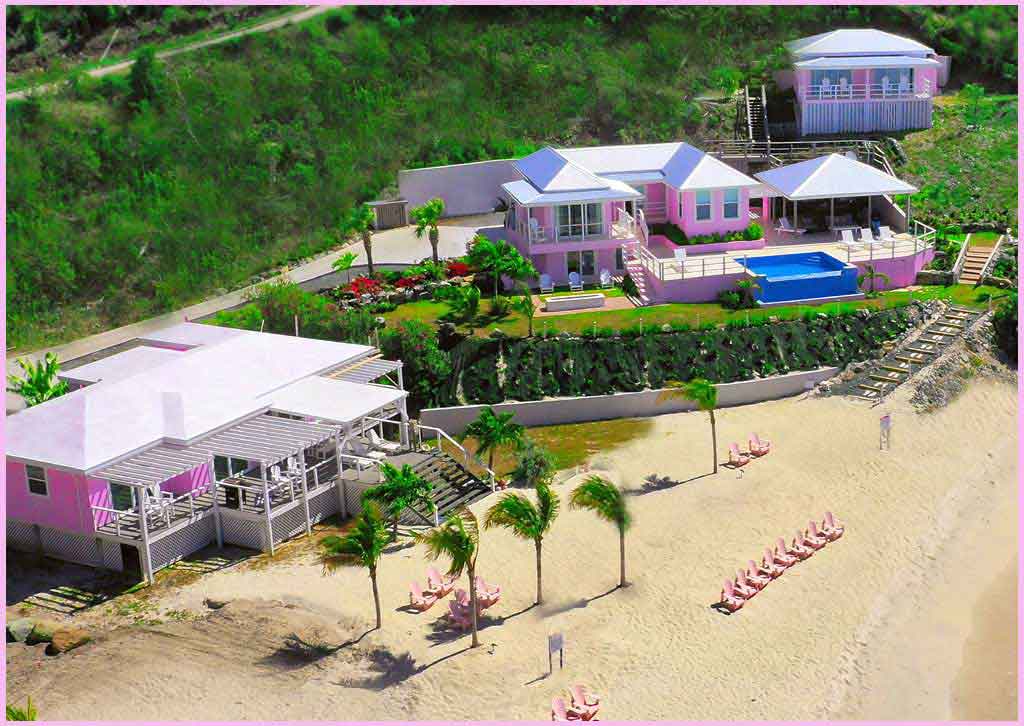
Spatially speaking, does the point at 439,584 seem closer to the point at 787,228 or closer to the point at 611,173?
the point at 611,173

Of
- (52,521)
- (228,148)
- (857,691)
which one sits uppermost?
(228,148)

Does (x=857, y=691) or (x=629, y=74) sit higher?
(x=629, y=74)

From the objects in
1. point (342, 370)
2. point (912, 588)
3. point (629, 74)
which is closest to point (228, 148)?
point (629, 74)

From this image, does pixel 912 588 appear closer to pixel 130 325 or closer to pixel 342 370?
pixel 342 370

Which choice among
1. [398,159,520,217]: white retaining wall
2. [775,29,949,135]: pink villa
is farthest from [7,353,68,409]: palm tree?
[775,29,949,135]: pink villa

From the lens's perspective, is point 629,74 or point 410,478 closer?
point 410,478

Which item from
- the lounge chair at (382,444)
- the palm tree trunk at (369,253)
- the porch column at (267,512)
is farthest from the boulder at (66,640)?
the palm tree trunk at (369,253)

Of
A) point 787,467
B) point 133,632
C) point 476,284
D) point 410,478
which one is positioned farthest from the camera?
point 476,284
